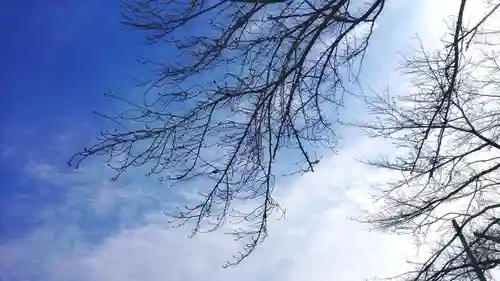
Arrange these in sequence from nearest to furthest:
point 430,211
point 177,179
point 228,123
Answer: point 177,179 → point 228,123 → point 430,211

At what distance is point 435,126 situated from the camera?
464cm

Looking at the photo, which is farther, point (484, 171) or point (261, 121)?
point (484, 171)

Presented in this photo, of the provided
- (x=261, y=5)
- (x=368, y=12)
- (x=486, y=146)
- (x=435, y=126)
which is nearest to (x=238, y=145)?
(x=261, y=5)

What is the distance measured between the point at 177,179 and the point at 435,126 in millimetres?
2780

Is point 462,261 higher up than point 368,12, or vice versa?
point 368,12

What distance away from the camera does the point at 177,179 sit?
11.3 ft

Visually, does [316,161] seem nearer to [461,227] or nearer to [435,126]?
[435,126]

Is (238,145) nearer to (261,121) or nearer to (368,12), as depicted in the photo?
(261,121)

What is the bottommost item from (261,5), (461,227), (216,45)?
(461,227)

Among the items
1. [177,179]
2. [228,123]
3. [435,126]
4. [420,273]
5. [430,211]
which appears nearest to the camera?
[177,179]

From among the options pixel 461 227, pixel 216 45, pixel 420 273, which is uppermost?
pixel 216 45

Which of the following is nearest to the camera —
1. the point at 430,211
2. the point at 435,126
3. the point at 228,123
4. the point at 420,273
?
the point at 228,123

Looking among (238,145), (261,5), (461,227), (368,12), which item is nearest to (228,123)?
(238,145)

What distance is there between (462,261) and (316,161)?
385cm
